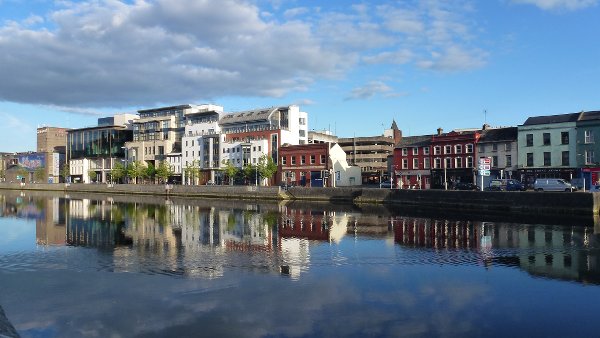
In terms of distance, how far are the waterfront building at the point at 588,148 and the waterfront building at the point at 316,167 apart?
147 ft

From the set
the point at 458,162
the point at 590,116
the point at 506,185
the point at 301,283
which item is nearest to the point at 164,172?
the point at 458,162

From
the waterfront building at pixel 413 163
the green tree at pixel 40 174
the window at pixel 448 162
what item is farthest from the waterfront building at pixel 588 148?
the green tree at pixel 40 174

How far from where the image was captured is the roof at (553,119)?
7862 centimetres

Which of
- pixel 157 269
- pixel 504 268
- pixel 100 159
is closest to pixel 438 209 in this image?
pixel 504 268

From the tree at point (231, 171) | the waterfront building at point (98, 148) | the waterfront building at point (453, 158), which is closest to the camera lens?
the waterfront building at point (453, 158)

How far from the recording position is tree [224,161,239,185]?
115000 millimetres

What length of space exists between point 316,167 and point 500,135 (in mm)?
37046

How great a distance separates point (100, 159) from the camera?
164 m

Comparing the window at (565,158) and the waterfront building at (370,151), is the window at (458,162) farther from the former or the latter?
the waterfront building at (370,151)

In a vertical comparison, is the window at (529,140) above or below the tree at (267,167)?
above

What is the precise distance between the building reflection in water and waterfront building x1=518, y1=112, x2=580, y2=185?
34.8m

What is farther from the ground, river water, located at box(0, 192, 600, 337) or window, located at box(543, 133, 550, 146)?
window, located at box(543, 133, 550, 146)

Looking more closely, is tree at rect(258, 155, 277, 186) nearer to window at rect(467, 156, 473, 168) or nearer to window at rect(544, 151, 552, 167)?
window at rect(467, 156, 473, 168)

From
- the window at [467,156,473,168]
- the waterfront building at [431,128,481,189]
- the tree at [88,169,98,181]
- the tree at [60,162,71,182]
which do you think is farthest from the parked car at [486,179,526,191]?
the tree at [60,162,71,182]
